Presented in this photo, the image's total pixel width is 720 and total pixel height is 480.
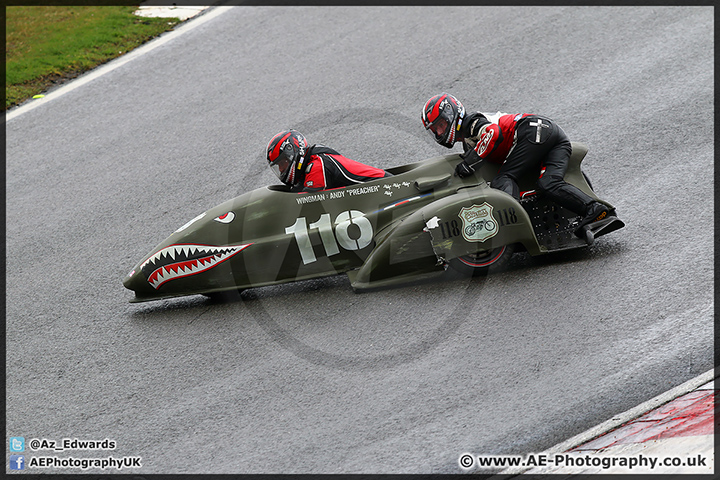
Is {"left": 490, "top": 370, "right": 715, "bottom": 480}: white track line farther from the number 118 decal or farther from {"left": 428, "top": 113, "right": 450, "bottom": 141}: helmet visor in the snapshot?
{"left": 428, "top": 113, "right": 450, "bottom": 141}: helmet visor

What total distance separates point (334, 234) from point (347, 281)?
50 centimetres

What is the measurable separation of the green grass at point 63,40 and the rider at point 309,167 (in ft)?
20.3

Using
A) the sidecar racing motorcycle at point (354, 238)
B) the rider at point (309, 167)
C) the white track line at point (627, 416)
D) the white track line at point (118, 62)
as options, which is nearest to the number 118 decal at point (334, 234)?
the sidecar racing motorcycle at point (354, 238)

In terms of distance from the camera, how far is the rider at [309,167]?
6.36 metres

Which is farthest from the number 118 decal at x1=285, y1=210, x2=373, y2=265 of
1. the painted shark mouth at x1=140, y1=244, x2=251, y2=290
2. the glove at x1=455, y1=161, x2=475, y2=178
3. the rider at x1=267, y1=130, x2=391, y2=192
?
the glove at x1=455, y1=161, x2=475, y2=178

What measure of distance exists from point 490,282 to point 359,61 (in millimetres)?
5271

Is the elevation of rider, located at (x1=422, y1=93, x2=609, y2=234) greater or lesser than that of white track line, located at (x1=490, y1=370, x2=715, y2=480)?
greater

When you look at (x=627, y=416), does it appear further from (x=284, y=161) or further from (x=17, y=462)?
(x=17, y=462)

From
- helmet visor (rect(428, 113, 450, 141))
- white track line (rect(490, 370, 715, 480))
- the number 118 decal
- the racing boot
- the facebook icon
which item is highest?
helmet visor (rect(428, 113, 450, 141))

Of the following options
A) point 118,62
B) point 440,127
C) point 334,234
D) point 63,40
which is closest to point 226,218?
point 334,234

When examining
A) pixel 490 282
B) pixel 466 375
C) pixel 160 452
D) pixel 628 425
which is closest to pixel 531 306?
pixel 490 282

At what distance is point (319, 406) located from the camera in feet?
16.5

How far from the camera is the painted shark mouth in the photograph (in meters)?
6.24

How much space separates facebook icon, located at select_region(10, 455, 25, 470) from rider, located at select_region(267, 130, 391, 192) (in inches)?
121
